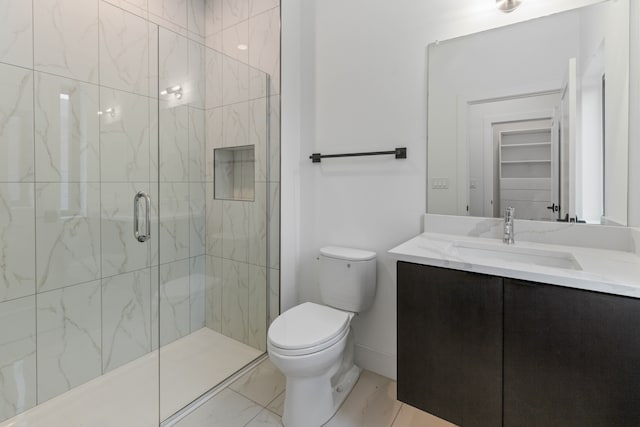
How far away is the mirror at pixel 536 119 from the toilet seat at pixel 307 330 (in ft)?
2.62

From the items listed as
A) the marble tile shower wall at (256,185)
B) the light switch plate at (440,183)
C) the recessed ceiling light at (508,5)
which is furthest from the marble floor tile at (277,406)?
the recessed ceiling light at (508,5)

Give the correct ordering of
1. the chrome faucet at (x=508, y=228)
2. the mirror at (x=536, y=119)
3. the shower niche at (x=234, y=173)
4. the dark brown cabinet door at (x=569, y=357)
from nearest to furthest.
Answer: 1. the dark brown cabinet door at (x=569, y=357)
2. the mirror at (x=536, y=119)
3. the chrome faucet at (x=508, y=228)
4. the shower niche at (x=234, y=173)

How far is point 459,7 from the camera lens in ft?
5.24

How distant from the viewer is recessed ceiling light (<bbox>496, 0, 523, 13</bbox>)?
1470 millimetres

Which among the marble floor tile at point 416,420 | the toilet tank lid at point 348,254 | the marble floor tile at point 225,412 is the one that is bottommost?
the marble floor tile at point 225,412

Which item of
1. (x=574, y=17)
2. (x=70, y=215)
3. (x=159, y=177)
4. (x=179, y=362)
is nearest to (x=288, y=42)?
(x=159, y=177)

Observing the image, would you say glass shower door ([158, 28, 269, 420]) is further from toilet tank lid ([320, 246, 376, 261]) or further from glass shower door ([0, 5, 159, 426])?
toilet tank lid ([320, 246, 376, 261])

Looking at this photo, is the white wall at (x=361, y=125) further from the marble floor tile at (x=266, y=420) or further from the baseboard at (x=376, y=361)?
the marble floor tile at (x=266, y=420)

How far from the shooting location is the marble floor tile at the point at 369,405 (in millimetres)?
1492

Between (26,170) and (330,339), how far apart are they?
1720mm

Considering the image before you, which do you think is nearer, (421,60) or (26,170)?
(26,170)

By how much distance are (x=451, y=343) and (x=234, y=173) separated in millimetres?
1772

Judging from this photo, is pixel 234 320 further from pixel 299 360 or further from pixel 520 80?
pixel 520 80

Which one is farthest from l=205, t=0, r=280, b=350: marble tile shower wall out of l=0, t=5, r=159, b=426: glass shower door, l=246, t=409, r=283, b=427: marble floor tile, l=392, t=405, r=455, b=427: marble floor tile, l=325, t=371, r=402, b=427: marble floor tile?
l=392, t=405, r=455, b=427: marble floor tile
